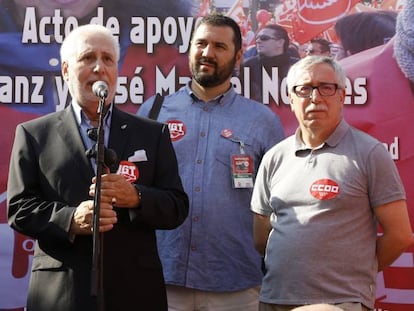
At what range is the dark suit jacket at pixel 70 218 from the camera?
91.0 inches

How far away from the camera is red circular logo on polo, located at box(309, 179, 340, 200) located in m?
2.47

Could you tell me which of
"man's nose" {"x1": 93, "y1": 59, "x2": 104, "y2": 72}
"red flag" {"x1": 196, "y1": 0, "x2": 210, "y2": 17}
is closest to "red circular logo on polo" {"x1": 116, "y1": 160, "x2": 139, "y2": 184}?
"man's nose" {"x1": 93, "y1": 59, "x2": 104, "y2": 72}

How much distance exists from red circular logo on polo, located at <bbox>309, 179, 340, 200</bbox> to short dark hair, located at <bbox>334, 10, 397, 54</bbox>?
52.5 inches

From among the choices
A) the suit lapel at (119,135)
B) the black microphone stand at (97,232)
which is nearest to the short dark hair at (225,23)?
the suit lapel at (119,135)

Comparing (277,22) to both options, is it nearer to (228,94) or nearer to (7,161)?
(228,94)

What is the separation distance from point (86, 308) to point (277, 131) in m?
1.32

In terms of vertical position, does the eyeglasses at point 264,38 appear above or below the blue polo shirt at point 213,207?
above

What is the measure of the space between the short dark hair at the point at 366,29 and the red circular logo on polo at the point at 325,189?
52.5 inches

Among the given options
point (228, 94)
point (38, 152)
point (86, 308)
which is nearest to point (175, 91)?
point (228, 94)

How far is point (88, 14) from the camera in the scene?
3639mm

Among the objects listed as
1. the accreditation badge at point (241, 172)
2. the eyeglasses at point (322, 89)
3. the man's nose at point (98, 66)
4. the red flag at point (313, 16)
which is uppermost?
the red flag at point (313, 16)

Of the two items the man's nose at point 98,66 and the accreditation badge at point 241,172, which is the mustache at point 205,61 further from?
the man's nose at point 98,66

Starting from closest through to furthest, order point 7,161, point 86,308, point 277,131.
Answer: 1. point 86,308
2. point 277,131
3. point 7,161

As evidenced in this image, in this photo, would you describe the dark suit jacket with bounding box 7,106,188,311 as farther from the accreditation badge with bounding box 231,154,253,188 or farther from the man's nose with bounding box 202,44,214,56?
the man's nose with bounding box 202,44,214,56
